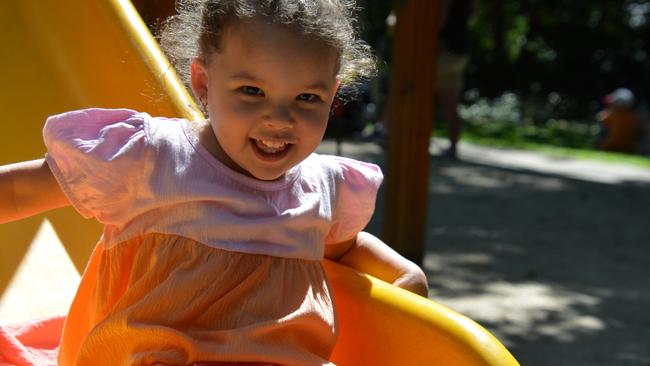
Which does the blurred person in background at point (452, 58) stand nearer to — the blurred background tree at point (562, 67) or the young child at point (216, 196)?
the young child at point (216, 196)

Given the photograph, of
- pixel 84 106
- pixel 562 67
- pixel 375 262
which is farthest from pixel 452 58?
pixel 562 67

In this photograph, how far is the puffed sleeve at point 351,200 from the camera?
185 cm

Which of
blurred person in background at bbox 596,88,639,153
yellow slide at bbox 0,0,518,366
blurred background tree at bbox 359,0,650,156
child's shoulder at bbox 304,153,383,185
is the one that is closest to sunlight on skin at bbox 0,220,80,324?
yellow slide at bbox 0,0,518,366

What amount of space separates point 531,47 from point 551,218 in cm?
1241

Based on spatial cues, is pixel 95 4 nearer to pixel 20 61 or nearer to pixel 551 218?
pixel 20 61

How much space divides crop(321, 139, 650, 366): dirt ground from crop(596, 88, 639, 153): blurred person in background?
3.67m

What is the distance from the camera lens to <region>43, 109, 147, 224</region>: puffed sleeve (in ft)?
5.19

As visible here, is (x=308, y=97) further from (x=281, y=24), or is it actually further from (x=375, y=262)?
(x=375, y=262)

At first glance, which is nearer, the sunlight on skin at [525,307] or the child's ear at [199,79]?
the child's ear at [199,79]

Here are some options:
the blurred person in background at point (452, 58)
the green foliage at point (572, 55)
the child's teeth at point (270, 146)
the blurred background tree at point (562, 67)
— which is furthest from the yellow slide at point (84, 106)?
the green foliage at point (572, 55)

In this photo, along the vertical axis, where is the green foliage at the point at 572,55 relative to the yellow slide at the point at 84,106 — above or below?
below

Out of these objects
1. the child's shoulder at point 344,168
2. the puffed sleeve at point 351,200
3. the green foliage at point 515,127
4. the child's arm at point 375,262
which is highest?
the child's shoulder at point 344,168

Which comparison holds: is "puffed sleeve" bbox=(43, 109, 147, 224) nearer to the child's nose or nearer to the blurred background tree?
the child's nose

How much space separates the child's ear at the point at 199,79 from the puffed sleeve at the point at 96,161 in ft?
0.45
